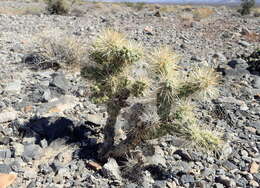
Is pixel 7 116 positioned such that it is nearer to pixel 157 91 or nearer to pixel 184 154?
pixel 157 91

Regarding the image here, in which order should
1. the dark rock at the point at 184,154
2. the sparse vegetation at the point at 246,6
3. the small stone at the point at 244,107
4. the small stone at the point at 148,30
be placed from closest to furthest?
the dark rock at the point at 184,154 → the small stone at the point at 244,107 → the small stone at the point at 148,30 → the sparse vegetation at the point at 246,6

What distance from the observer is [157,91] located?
407 centimetres

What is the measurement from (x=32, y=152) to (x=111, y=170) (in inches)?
45.2

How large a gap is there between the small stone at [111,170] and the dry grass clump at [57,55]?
4.17m

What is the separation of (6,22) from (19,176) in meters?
10.2

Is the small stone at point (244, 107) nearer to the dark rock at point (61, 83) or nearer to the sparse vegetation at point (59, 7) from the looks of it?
the dark rock at point (61, 83)

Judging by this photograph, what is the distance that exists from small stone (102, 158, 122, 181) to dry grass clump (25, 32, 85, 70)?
4.17 meters

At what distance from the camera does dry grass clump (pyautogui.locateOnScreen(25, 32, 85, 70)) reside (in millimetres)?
8070

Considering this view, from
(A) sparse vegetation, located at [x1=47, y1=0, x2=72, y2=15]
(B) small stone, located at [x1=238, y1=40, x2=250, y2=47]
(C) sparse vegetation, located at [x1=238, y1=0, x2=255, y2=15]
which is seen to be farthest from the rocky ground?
(C) sparse vegetation, located at [x1=238, y1=0, x2=255, y2=15]

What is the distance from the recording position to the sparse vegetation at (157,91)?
4004 millimetres

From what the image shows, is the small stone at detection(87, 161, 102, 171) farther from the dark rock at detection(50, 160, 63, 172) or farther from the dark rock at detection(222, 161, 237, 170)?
the dark rock at detection(222, 161, 237, 170)

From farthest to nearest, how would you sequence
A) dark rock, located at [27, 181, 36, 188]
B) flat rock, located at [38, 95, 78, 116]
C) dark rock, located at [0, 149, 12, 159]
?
flat rock, located at [38, 95, 78, 116] → dark rock, located at [0, 149, 12, 159] → dark rock, located at [27, 181, 36, 188]

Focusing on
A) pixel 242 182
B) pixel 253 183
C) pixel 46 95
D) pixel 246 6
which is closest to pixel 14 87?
pixel 46 95

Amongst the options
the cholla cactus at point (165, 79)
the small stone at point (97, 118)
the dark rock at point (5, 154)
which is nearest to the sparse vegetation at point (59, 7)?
the small stone at point (97, 118)
